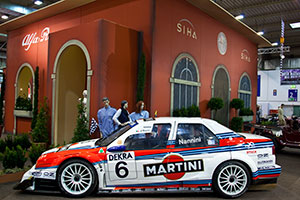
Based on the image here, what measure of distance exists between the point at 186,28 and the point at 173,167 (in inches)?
272

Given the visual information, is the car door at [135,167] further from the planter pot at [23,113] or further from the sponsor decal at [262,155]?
the planter pot at [23,113]

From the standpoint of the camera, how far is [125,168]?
4.64 meters

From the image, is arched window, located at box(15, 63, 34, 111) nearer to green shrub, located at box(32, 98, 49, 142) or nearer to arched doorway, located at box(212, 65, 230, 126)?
green shrub, located at box(32, 98, 49, 142)

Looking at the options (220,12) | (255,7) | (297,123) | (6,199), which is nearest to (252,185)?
(6,199)

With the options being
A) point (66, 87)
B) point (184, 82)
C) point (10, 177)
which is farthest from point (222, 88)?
point (10, 177)

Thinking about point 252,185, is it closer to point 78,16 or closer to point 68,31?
point 68,31

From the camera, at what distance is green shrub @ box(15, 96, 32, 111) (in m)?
12.7

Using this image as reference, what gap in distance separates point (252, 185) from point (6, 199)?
13.9ft

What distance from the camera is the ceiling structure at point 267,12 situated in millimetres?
14961

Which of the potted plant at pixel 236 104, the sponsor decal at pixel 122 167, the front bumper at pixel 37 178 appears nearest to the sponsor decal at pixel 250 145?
the sponsor decal at pixel 122 167

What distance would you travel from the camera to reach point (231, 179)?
4.76 metres

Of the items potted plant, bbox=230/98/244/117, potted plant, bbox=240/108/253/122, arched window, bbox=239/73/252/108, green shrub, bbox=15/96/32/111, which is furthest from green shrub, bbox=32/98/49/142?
arched window, bbox=239/73/252/108

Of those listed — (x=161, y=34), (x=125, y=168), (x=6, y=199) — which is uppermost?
(x=161, y=34)

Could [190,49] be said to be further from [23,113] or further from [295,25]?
[295,25]
